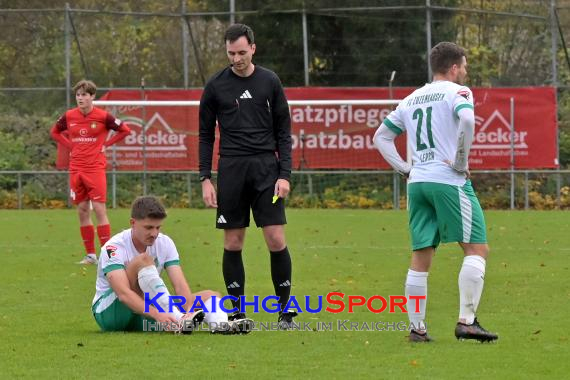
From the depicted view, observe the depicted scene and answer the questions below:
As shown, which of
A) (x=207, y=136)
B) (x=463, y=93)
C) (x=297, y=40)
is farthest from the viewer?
(x=297, y=40)

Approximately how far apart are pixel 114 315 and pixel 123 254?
0.44m

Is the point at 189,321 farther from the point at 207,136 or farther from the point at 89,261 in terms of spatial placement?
the point at 89,261

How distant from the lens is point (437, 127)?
319 inches

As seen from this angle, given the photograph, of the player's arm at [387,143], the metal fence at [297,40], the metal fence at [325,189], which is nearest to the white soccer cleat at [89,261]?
the player's arm at [387,143]

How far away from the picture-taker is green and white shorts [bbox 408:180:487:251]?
8.06m

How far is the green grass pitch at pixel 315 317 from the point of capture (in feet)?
24.2

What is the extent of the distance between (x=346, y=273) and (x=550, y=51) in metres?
13.3

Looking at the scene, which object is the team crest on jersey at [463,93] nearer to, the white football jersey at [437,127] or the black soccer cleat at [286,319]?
the white football jersey at [437,127]

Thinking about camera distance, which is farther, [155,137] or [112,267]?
[155,137]

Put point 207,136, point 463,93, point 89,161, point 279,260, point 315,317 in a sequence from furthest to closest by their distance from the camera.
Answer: point 89,161
point 315,317
point 207,136
point 279,260
point 463,93

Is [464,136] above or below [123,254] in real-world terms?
above

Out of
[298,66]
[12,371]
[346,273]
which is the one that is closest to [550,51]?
[298,66]

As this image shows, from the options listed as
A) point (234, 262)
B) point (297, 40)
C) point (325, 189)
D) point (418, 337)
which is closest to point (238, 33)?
point (234, 262)

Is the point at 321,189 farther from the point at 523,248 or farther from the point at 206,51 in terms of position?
the point at 523,248
